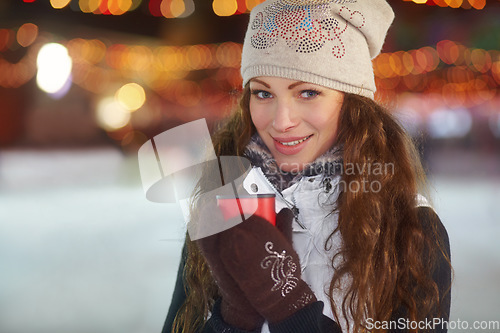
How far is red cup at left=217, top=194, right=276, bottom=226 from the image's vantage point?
1061 mm

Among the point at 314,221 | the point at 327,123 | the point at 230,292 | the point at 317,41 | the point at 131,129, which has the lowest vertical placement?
the point at 230,292

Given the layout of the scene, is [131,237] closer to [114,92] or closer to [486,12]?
[114,92]

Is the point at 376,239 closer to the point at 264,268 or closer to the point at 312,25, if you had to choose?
the point at 264,268

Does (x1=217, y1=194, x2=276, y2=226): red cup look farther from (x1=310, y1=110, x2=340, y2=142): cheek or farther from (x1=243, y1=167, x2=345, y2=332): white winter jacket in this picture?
(x1=310, y1=110, x2=340, y2=142): cheek

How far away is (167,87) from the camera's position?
14930 millimetres

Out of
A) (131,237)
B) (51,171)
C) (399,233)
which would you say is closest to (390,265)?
(399,233)

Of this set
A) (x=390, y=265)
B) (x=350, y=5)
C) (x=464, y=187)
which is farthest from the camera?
(x=464, y=187)

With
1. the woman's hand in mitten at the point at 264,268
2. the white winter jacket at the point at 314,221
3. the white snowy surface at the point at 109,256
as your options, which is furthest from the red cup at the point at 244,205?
the white snowy surface at the point at 109,256

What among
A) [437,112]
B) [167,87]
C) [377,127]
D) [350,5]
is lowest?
[377,127]

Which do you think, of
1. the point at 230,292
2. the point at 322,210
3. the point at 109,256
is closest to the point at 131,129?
the point at 109,256

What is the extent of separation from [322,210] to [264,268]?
10.9 inches

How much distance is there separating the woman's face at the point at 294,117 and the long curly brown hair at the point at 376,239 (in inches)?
2.3

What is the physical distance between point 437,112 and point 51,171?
11120 millimetres

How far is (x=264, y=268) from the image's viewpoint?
1062mm
